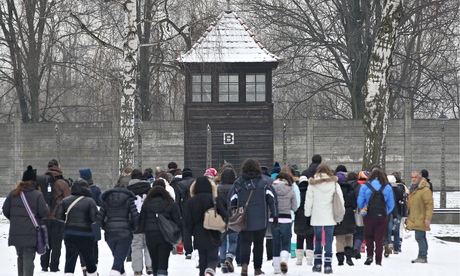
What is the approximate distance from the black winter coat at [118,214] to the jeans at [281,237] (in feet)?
9.21

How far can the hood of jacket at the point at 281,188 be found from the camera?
1727 centimetres

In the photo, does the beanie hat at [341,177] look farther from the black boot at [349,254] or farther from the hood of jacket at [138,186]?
the hood of jacket at [138,186]

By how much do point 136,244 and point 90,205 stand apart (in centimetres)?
Answer: 163

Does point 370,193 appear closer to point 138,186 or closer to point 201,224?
point 201,224

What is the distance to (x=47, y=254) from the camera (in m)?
18.0

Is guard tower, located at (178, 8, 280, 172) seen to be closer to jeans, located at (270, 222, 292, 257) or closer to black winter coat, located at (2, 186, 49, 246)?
jeans, located at (270, 222, 292, 257)

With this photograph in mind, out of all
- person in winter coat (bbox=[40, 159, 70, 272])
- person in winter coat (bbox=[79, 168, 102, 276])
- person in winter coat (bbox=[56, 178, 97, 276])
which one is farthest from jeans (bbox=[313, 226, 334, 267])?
person in winter coat (bbox=[40, 159, 70, 272])

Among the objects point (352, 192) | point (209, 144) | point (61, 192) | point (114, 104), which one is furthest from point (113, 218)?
point (114, 104)

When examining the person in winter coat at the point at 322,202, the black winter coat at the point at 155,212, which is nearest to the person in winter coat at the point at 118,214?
the black winter coat at the point at 155,212

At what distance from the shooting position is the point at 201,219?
15.6 m

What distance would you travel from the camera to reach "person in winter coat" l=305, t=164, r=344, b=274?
17172mm

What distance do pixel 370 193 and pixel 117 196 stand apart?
187 inches

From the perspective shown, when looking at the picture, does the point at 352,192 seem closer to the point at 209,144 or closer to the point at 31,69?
the point at 209,144

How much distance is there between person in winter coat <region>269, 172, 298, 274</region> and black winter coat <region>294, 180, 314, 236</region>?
2.35ft
